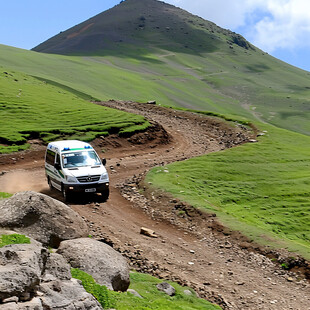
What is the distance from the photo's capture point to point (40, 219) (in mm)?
16219

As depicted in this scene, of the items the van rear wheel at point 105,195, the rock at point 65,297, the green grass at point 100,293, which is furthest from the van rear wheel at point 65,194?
the rock at point 65,297

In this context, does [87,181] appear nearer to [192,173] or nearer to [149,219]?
[149,219]

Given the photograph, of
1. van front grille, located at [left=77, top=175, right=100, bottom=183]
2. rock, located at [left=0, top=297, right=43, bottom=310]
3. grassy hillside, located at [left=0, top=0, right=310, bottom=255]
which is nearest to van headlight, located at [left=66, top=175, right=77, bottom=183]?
van front grille, located at [left=77, top=175, right=100, bottom=183]

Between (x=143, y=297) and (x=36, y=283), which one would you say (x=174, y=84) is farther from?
(x=36, y=283)

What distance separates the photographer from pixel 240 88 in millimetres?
158875

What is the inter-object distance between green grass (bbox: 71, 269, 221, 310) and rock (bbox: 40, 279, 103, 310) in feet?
2.81

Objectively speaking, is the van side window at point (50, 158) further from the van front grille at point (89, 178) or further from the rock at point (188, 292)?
the rock at point (188, 292)

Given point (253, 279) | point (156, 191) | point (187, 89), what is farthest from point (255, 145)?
point (187, 89)

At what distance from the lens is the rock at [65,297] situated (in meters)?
9.32

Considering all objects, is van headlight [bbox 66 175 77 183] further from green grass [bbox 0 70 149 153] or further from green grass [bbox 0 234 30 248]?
green grass [bbox 0 70 149 153]

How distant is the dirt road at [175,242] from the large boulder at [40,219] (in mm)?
3464

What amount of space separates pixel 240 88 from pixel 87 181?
140m

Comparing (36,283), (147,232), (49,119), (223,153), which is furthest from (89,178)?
(49,119)

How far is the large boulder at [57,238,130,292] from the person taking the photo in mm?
13203
